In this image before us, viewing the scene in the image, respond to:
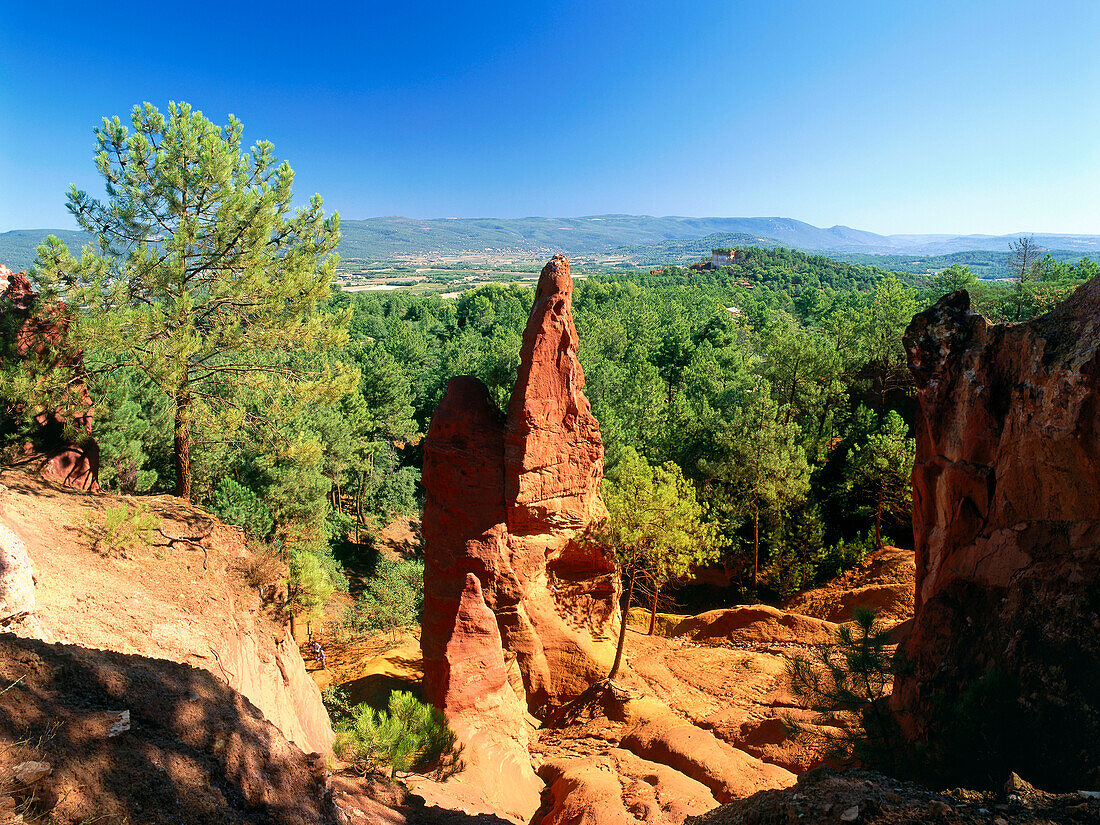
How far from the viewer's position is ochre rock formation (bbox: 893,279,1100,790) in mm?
6051

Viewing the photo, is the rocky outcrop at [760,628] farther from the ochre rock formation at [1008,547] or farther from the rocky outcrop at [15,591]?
the rocky outcrop at [15,591]

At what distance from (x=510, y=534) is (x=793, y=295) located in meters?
119

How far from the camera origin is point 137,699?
6.06 m

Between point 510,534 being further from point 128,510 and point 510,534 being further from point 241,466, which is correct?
point 241,466

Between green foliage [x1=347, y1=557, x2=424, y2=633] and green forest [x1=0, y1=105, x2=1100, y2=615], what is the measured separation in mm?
311

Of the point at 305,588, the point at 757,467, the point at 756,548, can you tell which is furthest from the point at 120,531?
the point at 756,548

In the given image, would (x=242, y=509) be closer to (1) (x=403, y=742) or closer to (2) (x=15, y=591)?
(1) (x=403, y=742)

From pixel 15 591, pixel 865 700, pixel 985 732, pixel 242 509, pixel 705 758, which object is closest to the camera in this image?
pixel 985 732

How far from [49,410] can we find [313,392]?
248 inches

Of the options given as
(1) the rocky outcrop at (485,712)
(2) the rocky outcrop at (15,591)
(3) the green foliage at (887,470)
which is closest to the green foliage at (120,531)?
(2) the rocky outcrop at (15,591)

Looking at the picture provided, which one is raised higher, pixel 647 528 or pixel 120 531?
pixel 120 531

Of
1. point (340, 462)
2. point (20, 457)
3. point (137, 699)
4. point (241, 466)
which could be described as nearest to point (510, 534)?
point (137, 699)

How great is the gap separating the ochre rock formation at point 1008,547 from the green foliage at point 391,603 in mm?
20294

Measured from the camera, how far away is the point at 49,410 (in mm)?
13961
